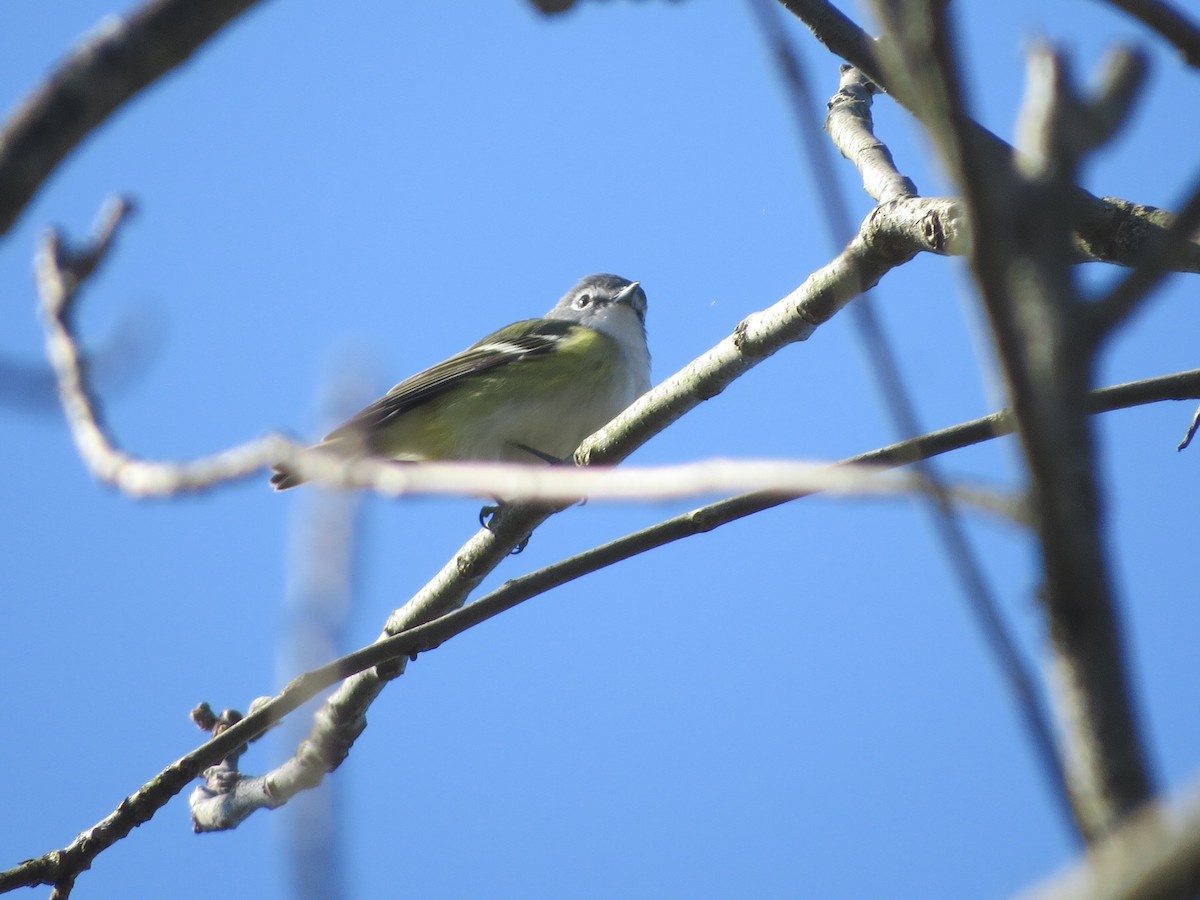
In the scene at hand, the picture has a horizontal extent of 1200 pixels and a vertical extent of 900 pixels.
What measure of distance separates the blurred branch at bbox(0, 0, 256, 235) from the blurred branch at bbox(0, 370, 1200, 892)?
1.65 metres

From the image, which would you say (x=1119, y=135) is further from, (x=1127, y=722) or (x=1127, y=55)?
(x=1127, y=722)

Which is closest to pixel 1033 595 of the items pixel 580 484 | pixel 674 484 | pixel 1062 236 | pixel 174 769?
pixel 1062 236

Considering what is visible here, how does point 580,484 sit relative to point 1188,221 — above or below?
above

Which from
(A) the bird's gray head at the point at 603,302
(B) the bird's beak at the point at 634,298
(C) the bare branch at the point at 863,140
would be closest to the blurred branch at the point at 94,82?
(C) the bare branch at the point at 863,140

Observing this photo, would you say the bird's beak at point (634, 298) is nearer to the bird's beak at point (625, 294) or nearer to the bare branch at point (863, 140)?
the bird's beak at point (625, 294)

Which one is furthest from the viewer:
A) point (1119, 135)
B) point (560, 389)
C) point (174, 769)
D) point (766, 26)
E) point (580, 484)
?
point (560, 389)

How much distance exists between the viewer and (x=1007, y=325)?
885 mm

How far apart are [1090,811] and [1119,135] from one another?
21.6 inches

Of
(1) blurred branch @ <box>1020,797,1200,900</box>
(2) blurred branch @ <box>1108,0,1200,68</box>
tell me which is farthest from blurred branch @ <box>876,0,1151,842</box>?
(2) blurred branch @ <box>1108,0,1200,68</box>

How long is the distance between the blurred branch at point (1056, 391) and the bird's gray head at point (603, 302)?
659cm

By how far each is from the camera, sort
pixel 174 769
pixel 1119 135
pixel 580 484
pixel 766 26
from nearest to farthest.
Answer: pixel 1119 135 < pixel 766 26 < pixel 580 484 < pixel 174 769

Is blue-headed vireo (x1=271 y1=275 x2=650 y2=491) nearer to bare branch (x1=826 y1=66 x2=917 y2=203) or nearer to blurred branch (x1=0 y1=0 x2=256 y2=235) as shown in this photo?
bare branch (x1=826 y1=66 x2=917 y2=203)

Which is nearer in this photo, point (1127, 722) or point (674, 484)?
point (1127, 722)

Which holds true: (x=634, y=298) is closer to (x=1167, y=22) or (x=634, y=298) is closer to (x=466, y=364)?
(x=466, y=364)
